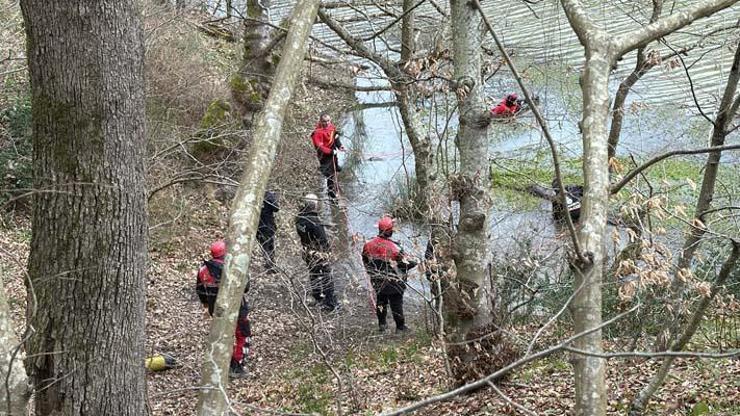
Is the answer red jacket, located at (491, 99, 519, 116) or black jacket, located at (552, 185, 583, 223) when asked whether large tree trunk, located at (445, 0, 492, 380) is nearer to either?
black jacket, located at (552, 185, 583, 223)

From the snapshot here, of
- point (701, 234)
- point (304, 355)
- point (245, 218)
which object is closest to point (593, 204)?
point (245, 218)

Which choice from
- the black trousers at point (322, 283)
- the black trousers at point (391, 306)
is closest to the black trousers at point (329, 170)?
the black trousers at point (322, 283)

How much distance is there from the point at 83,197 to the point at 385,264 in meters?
5.97

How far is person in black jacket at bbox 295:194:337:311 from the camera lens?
439 inches

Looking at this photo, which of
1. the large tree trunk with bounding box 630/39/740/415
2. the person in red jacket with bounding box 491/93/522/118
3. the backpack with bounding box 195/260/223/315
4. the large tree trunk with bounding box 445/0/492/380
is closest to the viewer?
the large tree trunk with bounding box 630/39/740/415

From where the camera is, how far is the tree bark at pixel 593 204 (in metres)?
3.11

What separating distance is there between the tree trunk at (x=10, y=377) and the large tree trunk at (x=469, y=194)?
4580mm

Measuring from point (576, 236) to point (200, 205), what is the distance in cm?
1258

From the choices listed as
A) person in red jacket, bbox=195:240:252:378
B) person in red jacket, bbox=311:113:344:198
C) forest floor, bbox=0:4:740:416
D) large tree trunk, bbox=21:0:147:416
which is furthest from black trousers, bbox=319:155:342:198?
large tree trunk, bbox=21:0:147:416

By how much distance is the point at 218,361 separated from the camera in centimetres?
302

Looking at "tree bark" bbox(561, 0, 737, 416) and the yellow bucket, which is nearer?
"tree bark" bbox(561, 0, 737, 416)

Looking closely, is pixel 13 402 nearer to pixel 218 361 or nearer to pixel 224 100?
pixel 218 361

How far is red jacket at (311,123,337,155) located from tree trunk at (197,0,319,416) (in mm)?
10636

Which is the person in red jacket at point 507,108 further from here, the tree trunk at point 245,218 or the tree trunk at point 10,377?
the tree trunk at point 10,377
